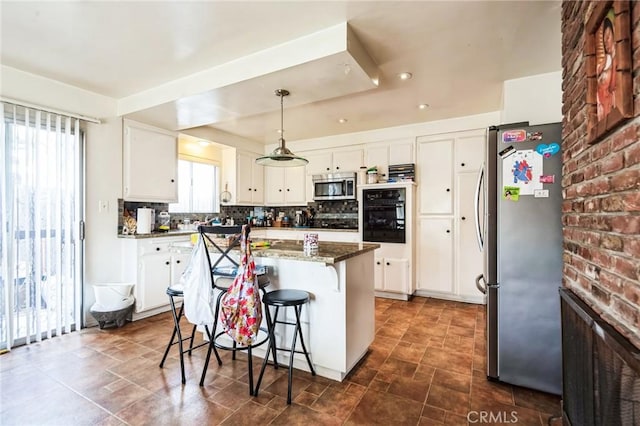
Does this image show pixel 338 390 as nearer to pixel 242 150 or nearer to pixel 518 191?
pixel 518 191

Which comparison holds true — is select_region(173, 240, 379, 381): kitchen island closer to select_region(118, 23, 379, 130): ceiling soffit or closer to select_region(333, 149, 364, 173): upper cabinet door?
select_region(118, 23, 379, 130): ceiling soffit

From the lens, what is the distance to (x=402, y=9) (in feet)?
6.28

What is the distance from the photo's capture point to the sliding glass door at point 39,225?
265cm

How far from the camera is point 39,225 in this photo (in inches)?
111

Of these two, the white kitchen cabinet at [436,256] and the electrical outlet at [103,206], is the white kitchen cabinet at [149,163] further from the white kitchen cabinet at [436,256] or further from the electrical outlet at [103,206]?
the white kitchen cabinet at [436,256]

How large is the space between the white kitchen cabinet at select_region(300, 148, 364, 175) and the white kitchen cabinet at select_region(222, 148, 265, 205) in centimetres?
98

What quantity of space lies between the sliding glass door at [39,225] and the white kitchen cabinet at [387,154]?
3.64 meters

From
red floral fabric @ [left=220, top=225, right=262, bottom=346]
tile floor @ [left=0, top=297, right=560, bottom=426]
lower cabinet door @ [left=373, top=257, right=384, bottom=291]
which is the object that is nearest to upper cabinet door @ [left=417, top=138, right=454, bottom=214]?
lower cabinet door @ [left=373, top=257, right=384, bottom=291]

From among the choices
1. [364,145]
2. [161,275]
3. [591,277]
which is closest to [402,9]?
[591,277]

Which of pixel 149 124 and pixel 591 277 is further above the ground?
pixel 149 124

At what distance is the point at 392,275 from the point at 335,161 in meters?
2.04

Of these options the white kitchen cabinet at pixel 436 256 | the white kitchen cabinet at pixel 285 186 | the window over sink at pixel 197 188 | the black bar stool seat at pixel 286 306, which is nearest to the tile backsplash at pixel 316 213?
the window over sink at pixel 197 188

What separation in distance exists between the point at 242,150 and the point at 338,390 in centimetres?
413

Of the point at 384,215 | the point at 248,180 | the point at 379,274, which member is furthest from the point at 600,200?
the point at 248,180
